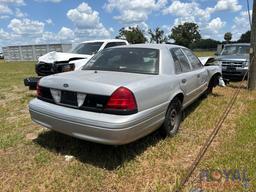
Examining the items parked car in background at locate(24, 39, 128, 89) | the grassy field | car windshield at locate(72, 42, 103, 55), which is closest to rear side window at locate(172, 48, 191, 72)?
the grassy field

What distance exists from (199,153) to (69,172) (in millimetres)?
1808

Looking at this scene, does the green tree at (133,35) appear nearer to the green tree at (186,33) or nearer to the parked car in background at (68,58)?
the green tree at (186,33)

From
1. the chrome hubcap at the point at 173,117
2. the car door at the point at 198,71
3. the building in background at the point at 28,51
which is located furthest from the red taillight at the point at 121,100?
the building in background at the point at 28,51

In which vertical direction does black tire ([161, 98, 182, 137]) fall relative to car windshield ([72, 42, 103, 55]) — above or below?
below

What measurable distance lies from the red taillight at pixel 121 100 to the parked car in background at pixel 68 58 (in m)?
4.45

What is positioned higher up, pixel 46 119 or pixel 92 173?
pixel 46 119

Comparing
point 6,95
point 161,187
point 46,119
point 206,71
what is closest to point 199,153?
point 161,187

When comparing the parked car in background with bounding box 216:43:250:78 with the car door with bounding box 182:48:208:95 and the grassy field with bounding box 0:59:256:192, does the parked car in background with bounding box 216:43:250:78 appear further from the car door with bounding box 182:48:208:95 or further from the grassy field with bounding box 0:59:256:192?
the grassy field with bounding box 0:59:256:192

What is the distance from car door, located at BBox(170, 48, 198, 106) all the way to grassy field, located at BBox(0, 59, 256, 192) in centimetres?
60

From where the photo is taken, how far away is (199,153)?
143 inches

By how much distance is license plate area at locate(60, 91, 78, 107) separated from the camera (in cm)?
321

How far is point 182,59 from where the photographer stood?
463cm

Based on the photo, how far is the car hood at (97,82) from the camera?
3.02 meters

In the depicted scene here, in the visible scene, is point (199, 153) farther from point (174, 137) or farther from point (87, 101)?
point (87, 101)
